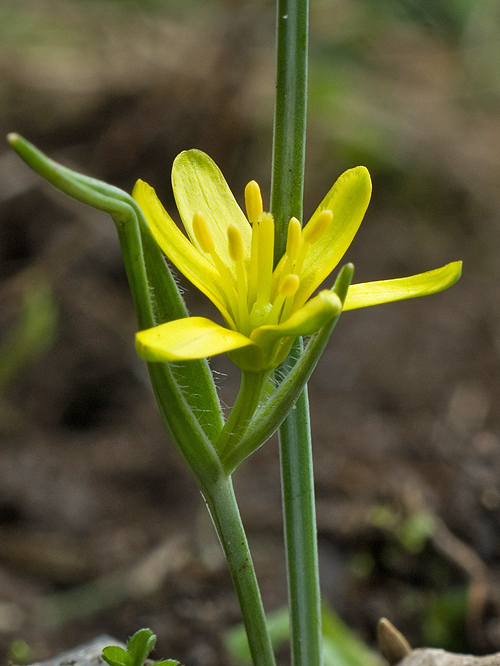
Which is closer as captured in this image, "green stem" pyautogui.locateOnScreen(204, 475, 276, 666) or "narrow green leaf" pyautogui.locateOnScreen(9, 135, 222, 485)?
"narrow green leaf" pyautogui.locateOnScreen(9, 135, 222, 485)

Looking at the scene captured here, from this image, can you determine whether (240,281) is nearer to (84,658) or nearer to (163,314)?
(163,314)

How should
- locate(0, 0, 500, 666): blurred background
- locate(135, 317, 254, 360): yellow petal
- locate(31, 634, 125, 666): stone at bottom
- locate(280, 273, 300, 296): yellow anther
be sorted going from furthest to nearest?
locate(0, 0, 500, 666): blurred background → locate(31, 634, 125, 666): stone at bottom → locate(280, 273, 300, 296): yellow anther → locate(135, 317, 254, 360): yellow petal

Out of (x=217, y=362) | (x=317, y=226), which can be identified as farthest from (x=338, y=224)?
(x=217, y=362)

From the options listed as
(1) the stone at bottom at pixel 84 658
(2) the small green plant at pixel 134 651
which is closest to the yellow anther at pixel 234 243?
(2) the small green plant at pixel 134 651

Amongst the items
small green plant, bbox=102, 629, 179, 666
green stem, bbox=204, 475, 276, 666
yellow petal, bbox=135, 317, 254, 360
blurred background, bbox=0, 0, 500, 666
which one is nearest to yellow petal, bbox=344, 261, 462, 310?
yellow petal, bbox=135, 317, 254, 360

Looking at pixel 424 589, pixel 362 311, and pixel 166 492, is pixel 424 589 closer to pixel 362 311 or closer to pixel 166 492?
pixel 166 492

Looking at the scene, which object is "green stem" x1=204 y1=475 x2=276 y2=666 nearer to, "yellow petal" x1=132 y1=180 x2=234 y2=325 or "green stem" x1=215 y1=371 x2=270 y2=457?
"green stem" x1=215 y1=371 x2=270 y2=457

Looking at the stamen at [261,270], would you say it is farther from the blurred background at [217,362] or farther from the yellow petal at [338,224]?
the blurred background at [217,362]
